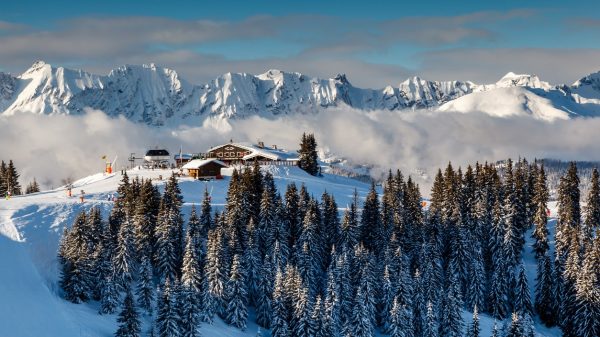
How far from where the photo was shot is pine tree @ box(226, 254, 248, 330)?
82750 mm

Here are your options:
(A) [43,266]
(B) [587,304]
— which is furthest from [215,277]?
(B) [587,304]

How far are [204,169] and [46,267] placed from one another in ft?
175

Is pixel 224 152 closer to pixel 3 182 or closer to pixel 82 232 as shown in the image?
pixel 3 182

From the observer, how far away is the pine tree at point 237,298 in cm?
8275

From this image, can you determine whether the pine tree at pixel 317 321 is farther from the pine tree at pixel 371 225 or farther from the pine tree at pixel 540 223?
the pine tree at pixel 540 223

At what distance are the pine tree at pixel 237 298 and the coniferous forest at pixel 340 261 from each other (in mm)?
134

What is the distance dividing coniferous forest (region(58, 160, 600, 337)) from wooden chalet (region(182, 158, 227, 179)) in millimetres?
25754

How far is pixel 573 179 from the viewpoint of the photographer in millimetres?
125000

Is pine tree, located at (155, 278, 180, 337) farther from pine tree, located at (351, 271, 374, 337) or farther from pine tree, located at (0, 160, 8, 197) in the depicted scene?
pine tree, located at (0, 160, 8, 197)

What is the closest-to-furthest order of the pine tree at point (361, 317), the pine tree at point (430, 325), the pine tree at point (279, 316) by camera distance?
1. the pine tree at point (279, 316)
2. the pine tree at point (361, 317)
3. the pine tree at point (430, 325)

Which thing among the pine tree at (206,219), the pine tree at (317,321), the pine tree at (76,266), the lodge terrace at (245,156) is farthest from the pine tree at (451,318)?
the lodge terrace at (245,156)

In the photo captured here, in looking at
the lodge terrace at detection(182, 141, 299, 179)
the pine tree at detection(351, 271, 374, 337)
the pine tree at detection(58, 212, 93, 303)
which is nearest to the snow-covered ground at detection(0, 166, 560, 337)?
the pine tree at detection(58, 212, 93, 303)

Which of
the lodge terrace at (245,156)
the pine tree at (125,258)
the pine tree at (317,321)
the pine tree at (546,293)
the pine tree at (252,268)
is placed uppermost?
the lodge terrace at (245,156)

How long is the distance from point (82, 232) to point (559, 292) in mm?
70664
